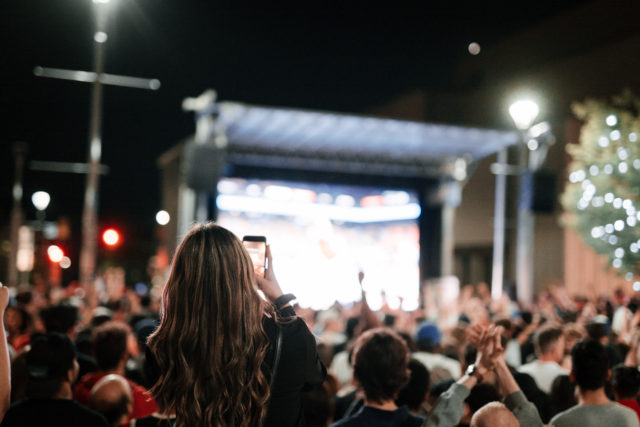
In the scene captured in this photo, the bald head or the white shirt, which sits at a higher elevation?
the bald head

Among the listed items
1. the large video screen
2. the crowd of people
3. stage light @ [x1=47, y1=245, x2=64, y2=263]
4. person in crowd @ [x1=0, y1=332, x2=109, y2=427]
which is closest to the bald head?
the crowd of people

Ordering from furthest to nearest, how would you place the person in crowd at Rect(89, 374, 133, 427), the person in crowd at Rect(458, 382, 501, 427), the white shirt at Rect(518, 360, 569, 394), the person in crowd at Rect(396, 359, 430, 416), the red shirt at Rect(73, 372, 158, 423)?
1. the white shirt at Rect(518, 360, 569, 394)
2. the person in crowd at Rect(396, 359, 430, 416)
3. the red shirt at Rect(73, 372, 158, 423)
4. the person in crowd at Rect(458, 382, 501, 427)
5. the person in crowd at Rect(89, 374, 133, 427)

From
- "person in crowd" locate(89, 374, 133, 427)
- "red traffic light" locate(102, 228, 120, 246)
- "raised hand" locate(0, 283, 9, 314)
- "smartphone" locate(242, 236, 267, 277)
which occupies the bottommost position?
"person in crowd" locate(89, 374, 133, 427)

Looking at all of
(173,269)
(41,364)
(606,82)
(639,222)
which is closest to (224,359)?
(173,269)

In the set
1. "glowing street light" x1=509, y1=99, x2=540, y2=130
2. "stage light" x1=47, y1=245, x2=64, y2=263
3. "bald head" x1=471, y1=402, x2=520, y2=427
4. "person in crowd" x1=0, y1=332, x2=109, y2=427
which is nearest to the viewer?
"bald head" x1=471, y1=402, x2=520, y2=427

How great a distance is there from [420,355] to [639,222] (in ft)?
16.8

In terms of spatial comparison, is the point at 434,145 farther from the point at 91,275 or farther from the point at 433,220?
the point at 91,275

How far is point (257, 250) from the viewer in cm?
240

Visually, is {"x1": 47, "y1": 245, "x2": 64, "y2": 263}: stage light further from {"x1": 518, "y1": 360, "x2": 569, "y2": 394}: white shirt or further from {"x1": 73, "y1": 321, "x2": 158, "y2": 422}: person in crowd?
{"x1": 518, "y1": 360, "x2": 569, "y2": 394}: white shirt

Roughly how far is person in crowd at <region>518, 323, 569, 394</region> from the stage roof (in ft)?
38.8

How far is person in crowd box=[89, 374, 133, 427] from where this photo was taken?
3602mm

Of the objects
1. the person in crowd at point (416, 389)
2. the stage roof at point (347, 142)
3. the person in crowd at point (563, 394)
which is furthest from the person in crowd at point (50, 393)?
the stage roof at point (347, 142)

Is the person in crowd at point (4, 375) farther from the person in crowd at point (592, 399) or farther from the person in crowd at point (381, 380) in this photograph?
the person in crowd at point (592, 399)

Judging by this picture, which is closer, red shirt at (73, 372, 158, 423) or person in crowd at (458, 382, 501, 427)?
person in crowd at (458, 382, 501, 427)
